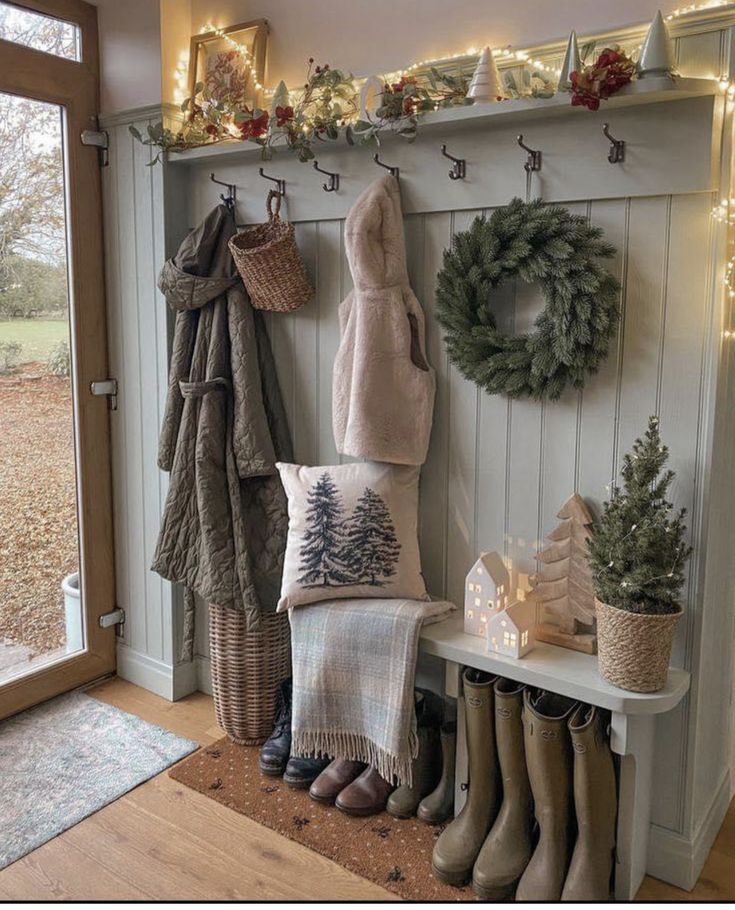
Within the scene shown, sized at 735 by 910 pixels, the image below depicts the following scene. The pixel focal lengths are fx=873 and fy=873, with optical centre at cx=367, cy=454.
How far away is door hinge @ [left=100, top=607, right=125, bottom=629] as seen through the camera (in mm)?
3068

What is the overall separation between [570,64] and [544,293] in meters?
0.50

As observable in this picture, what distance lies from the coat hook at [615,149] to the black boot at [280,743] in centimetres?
171

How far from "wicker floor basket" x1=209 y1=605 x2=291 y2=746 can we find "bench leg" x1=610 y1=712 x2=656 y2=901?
1095mm

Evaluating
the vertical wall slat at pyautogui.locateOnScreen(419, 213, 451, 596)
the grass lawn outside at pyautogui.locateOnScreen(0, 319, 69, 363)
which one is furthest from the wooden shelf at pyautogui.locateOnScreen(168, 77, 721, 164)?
the grass lawn outside at pyautogui.locateOnScreen(0, 319, 69, 363)

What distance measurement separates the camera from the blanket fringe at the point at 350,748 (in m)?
2.23

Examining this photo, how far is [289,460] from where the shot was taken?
266 cm

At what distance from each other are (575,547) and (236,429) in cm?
105

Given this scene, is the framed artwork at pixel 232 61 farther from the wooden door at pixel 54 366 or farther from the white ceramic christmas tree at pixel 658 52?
the white ceramic christmas tree at pixel 658 52

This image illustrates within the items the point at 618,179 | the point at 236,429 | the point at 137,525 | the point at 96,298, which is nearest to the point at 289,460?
the point at 236,429

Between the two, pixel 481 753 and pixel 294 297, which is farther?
pixel 294 297

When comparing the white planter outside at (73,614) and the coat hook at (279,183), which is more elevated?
the coat hook at (279,183)

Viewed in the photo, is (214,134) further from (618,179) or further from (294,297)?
(618,179)

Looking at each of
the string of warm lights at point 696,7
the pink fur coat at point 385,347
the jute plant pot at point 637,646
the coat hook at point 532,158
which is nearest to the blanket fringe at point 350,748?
the jute plant pot at point 637,646

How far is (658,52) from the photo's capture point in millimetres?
1803
